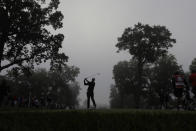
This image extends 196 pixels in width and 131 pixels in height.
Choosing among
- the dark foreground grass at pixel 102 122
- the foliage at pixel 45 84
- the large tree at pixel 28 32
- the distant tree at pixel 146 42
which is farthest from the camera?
the foliage at pixel 45 84

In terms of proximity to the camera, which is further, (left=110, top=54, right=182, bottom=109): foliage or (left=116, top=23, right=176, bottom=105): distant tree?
(left=110, top=54, right=182, bottom=109): foliage

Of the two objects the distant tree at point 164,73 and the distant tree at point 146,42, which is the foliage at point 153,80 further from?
the distant tree at point 146,42

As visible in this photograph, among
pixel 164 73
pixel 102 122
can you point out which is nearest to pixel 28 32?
pixel 102 122

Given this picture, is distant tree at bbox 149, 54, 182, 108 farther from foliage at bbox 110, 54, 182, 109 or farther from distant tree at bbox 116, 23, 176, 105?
distant tree at bbox 116, 23, 176, 105

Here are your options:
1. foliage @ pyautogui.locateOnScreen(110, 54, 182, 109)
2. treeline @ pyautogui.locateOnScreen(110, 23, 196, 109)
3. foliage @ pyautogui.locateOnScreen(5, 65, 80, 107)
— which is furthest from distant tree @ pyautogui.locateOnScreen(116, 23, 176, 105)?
foliage @ pyautogui.locateOnScreen(5, 65, 80, 107)

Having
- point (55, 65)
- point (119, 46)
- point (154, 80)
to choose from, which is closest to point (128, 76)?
point (154, 80)

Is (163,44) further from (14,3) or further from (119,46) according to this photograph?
(14,3)

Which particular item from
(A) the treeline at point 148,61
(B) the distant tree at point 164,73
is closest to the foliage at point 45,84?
(A) the treeline at point 148,61

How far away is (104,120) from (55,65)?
1856 centimetres

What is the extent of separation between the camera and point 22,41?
25203 mm

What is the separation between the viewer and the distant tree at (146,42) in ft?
152

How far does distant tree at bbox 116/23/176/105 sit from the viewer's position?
46312mm

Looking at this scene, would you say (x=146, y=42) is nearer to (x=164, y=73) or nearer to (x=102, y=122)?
(x=164, y=73)

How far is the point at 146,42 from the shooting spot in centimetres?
4772
